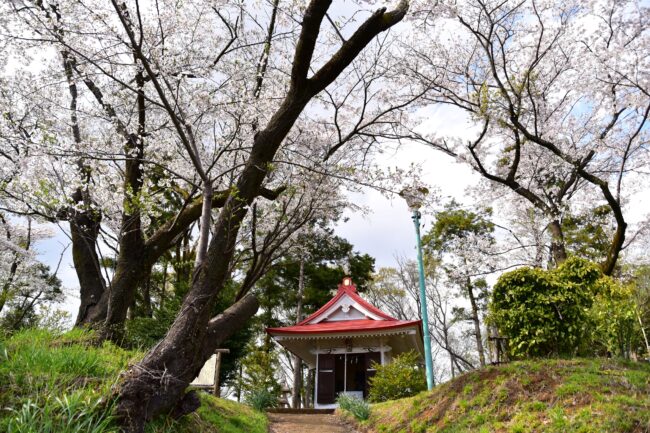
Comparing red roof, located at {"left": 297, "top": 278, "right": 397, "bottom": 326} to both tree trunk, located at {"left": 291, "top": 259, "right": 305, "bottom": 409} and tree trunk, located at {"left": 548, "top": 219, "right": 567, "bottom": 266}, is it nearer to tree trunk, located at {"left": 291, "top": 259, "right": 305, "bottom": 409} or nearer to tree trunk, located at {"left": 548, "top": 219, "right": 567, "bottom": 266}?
tree trunk, located at {"left": 291, "top": 259, "right": 305, "bottom": 409}

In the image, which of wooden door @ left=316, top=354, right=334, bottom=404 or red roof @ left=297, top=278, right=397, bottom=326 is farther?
red roof @ left=297, top=278, right=397, bottom=326

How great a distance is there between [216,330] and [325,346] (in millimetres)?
11374

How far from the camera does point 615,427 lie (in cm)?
435

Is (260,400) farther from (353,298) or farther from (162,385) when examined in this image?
(162,385)

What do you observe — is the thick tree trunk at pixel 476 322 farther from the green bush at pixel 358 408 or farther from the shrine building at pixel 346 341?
the green bush at pixel 358 408

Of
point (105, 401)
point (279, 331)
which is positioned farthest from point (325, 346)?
point (105, 401)

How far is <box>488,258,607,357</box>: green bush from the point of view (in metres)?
7.13

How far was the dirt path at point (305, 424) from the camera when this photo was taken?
8.71m

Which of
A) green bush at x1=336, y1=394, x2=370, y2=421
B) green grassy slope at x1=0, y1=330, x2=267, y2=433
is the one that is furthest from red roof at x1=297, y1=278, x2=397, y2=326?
green grassy slope at x1=0, y1=330, x2=267, y2=433

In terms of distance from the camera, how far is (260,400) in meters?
10.1

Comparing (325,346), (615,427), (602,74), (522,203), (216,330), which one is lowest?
(615,427)

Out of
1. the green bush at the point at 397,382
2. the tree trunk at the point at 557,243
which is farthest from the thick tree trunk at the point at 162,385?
the tree trunk at the point at 557,243

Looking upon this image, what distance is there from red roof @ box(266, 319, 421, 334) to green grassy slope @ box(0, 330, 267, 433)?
9.61 m

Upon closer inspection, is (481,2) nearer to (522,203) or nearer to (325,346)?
(522,203)
